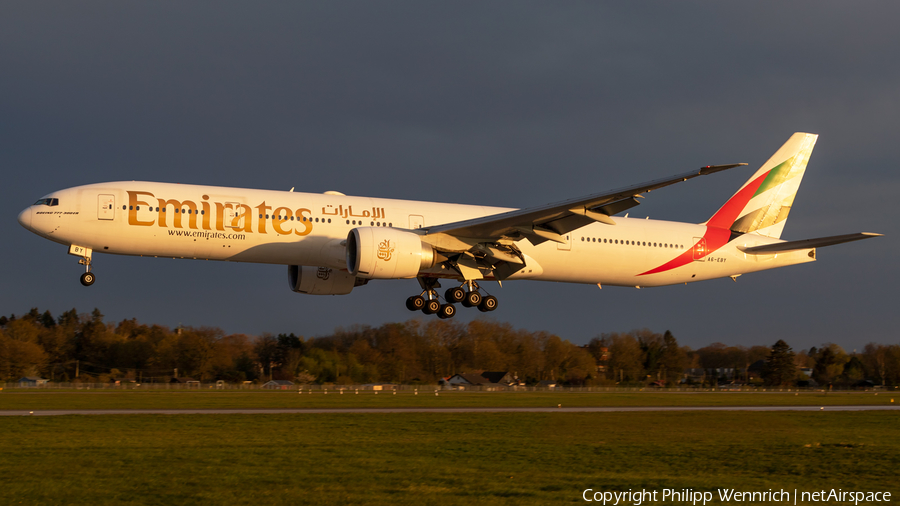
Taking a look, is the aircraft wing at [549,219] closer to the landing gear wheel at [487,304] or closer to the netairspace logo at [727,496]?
the landing gear wheel at [487,304]

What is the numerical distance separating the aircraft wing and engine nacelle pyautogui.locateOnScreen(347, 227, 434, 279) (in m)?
1.20

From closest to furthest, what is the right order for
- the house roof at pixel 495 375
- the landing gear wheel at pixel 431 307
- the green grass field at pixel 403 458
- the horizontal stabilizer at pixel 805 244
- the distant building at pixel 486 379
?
the green grass field at pixel 403 458
the horizontal stabilizer at pixel 805 244
the landing gear wheel at pixel 431 307
the distant building at pixel 486 379
the house roof at pixel 495 375

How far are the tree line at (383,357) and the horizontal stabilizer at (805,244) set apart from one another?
58.9 meters

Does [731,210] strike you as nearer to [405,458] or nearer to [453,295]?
[453,295]

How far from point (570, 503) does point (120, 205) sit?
21.2 m

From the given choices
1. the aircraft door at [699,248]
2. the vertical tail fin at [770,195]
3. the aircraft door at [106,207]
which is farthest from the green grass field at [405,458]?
the vertical tail fin at [770,195]

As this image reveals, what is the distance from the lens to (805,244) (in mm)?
34719

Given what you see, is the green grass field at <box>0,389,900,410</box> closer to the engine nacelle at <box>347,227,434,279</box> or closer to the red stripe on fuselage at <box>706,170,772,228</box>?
the engine nacelle at <box>347,227,434,279</box>

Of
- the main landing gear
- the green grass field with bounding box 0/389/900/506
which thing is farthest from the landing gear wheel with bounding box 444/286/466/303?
the green grass field with bounding box 0/389/900/506

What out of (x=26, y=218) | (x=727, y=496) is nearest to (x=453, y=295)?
(x=26, y=218)

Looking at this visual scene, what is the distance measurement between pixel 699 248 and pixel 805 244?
4.52m

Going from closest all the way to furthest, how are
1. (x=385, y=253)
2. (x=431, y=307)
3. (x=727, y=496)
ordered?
(x=727, y=496), (x=385, y=253), (x=431, y=307)

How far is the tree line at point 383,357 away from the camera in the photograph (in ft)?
329

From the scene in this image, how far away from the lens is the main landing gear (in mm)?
33594
